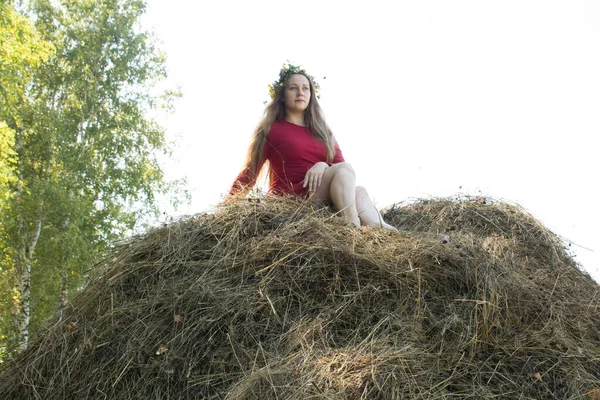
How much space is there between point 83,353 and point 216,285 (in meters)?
0.89

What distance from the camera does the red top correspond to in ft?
16.6

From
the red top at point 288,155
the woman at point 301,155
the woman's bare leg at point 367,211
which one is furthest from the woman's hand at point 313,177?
the woman's bare leg at point 367,211

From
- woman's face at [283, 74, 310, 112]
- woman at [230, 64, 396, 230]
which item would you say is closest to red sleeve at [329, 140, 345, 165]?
woman at [230, 64, 396, 230]

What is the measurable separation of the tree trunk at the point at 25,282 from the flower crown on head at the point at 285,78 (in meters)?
7.95

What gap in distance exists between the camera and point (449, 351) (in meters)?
3.05

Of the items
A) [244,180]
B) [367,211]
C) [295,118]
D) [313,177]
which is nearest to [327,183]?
[313,177]

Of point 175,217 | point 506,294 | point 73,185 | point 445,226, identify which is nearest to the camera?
point 506,294

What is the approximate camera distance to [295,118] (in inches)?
217

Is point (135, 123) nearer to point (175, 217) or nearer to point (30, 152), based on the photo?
point (30, 152)

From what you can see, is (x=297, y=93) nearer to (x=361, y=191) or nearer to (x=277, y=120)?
(x=277, y=120)

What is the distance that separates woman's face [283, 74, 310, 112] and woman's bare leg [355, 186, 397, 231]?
3.35 ft

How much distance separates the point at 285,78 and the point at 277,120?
44cm

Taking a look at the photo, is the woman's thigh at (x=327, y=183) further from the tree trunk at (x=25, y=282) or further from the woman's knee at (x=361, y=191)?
the tree trunk at (x=25, y=282)

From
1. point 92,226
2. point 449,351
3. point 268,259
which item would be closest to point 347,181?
point 268,259
